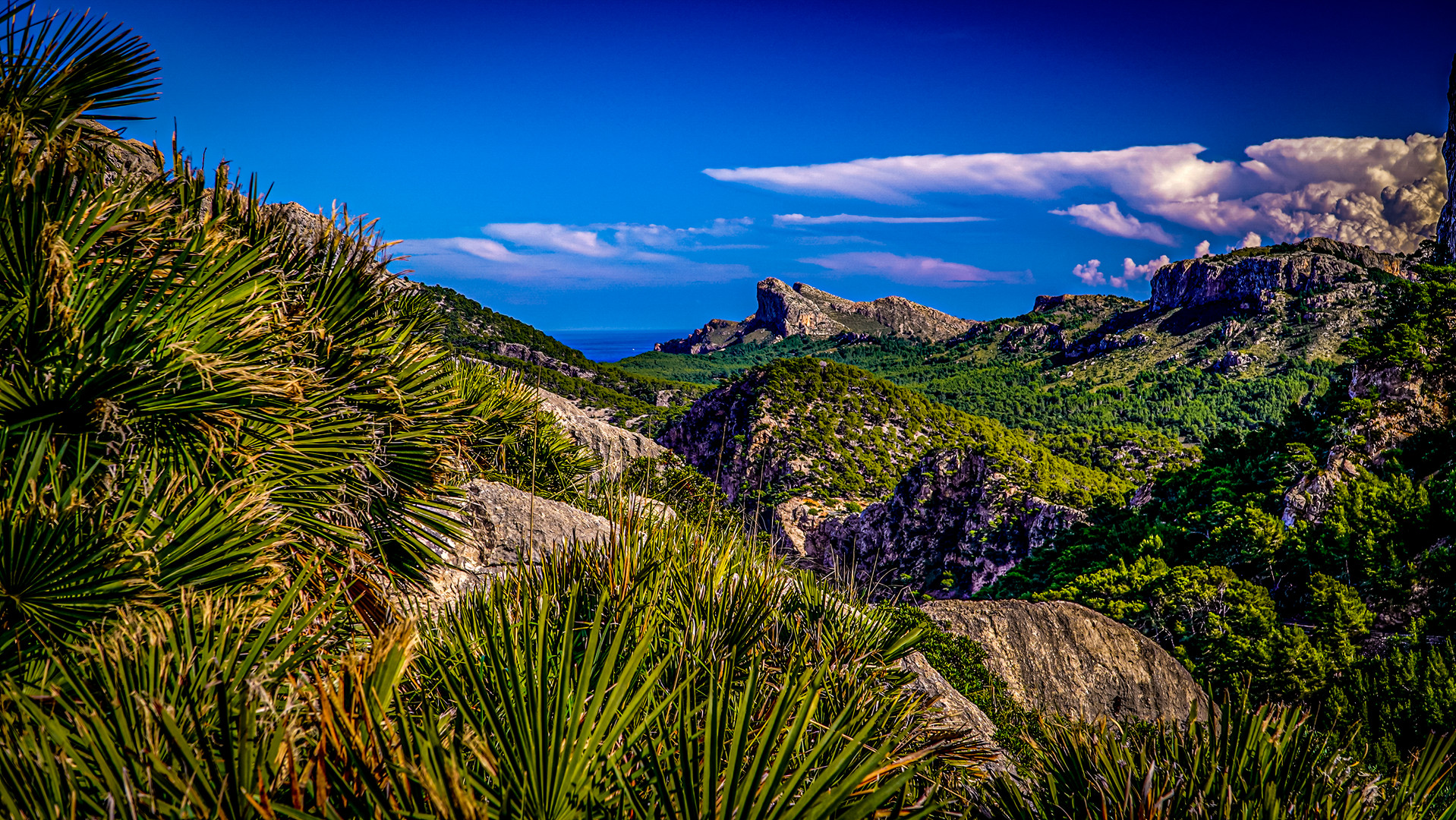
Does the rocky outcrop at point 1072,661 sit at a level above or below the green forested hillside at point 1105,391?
below

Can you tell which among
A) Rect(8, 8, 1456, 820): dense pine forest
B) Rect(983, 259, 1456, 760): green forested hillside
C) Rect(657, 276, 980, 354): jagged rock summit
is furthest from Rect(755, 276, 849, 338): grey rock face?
Rect(8, 8, 1456, 820): dense pine forest

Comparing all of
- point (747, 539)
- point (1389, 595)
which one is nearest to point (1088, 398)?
point (1389, 595)

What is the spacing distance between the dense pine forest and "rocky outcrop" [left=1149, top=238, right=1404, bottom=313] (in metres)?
101

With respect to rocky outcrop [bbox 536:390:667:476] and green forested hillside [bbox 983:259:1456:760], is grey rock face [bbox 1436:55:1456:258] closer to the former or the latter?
green forested hillside [bbox 983:259:1456:760]

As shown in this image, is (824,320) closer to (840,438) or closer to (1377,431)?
(840,438)

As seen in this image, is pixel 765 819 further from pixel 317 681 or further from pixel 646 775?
pixel 317 681

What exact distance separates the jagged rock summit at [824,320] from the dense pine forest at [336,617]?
148 meters

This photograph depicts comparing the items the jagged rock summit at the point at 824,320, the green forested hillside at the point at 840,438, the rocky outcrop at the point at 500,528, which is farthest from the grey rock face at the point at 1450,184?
the jagged rock summit at the point at 824,320

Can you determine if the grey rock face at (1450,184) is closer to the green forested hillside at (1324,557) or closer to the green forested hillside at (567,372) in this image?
the green forested hillside at (1324,557)

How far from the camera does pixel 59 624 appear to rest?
2338mm

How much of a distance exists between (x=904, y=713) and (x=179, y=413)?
3848mm

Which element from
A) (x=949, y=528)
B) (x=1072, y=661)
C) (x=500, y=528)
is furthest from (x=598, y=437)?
(x=949, y=528)

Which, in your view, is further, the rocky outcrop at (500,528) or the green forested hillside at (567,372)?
the green forested hillside at (567,372)

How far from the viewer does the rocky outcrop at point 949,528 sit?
22.6 meters
